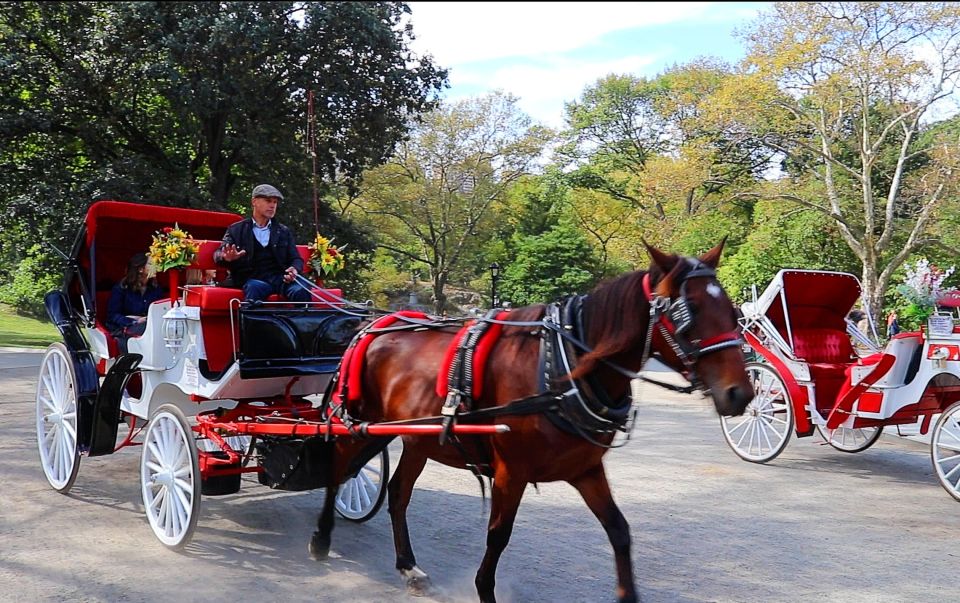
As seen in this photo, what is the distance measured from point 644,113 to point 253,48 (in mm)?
25750

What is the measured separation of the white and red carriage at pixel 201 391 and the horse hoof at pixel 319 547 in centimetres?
34

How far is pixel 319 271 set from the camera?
242 inches

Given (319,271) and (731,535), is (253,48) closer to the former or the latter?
(319,271)

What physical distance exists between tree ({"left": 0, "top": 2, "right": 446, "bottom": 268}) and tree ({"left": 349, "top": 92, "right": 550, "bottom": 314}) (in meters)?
9.18

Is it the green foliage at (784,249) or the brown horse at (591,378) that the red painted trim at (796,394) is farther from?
the green foliage at (784,249)

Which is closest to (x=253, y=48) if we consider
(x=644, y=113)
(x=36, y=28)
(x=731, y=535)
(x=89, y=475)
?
(x=36, y=28)

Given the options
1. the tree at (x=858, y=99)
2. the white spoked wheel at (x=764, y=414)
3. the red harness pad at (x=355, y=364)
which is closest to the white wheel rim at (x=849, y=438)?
the white spoked wheel at (x=764, y=414)

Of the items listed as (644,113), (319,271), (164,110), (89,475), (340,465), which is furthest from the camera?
(644,113)

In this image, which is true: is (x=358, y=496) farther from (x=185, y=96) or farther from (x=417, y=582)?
(x=185, y=96)

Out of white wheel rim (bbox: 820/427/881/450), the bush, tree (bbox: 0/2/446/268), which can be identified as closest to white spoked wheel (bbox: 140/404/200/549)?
white wheel rim (bbox: 820/427/881/450)

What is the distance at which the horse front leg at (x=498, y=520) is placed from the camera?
3.96 metres

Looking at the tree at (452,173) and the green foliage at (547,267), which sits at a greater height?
the tree at (452,173)

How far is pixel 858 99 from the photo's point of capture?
68.2ft

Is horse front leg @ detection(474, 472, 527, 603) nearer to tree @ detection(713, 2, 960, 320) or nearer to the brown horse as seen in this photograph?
the brown horse
